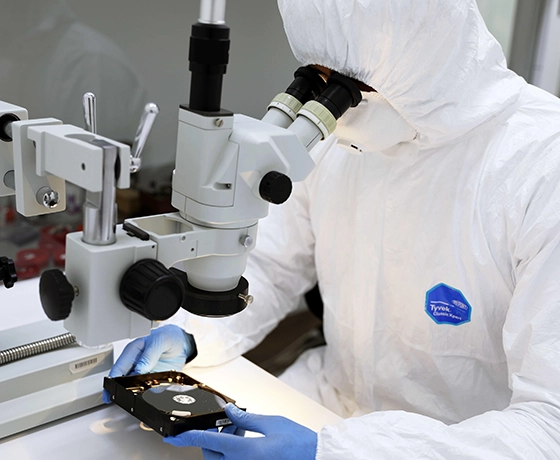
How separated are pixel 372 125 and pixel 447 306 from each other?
1.35 feet

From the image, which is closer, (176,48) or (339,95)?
(339,95)

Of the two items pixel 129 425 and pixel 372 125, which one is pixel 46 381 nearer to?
pixel 129 425

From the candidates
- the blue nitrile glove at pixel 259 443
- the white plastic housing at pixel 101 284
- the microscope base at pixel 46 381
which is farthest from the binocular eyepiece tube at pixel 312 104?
the microscope base at pixel 46 381

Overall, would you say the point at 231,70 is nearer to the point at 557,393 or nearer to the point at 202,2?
the point at 202,2

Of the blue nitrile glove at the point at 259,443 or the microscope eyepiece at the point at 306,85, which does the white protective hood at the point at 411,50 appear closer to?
the microscope eyepiece at the point at 306,85

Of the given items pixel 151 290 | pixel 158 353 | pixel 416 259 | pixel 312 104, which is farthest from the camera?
pixel 416 259

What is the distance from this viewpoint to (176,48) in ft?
5.42

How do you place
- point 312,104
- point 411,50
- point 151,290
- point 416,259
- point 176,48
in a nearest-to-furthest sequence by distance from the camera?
1. point 151,290
2. point 312,104
3. point 411,50
4. point 416,259
5. point 176,48

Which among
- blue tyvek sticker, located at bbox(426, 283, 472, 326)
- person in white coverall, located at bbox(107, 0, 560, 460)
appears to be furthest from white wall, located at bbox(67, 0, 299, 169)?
blue tyvek sticker, located at bbox(426, 283, 472, 326)

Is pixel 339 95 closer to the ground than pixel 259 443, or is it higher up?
higher up

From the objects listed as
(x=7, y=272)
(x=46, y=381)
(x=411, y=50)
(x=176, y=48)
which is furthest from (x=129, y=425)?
(x=176, y=48)

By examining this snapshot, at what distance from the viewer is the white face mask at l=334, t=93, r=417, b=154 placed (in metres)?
1.10

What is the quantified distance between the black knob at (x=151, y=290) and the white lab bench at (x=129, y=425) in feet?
1.12

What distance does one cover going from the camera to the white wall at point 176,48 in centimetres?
154
